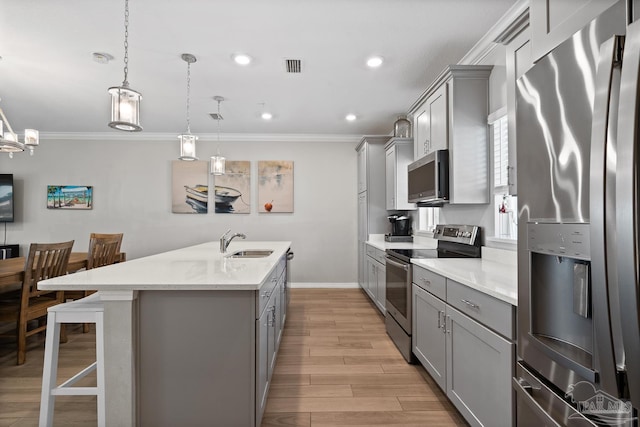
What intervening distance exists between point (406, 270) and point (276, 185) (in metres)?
3.39

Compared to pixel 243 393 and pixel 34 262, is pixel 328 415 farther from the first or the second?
pixel 34 262

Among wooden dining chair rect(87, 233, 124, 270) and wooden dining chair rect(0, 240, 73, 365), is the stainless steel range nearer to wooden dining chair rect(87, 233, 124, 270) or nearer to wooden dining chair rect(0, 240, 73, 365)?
wooden dining chair rect(0, 240, 73, 365)

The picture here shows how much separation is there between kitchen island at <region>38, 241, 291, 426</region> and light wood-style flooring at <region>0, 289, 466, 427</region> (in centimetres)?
44

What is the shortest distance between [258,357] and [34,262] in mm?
2448

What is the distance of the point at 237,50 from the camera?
2.75 metres

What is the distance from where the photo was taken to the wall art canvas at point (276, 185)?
5.45 metres

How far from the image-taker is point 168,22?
2354 mm

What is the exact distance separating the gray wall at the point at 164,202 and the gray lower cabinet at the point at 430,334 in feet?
10.2

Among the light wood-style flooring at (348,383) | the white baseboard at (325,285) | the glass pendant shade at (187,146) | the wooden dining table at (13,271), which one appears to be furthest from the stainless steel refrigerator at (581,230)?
the white baseboard at (325,285)

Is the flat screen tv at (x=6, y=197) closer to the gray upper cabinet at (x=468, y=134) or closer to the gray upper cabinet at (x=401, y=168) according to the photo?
the gray upper cabinet at (x=401, y=168)

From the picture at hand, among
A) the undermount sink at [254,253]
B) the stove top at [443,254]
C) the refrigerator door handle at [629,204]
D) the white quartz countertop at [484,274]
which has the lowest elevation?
the undermount sink at [254,253]

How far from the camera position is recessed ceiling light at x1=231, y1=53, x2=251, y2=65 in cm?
281

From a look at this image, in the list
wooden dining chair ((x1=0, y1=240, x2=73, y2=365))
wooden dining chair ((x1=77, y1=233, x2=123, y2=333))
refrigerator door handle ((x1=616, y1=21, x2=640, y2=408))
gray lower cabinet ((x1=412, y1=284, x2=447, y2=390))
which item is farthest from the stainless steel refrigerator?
wooden dining chair ((x1=77, y1=233, x2=123, y2=333))

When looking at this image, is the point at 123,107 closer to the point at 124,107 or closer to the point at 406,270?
the point at 124,107
